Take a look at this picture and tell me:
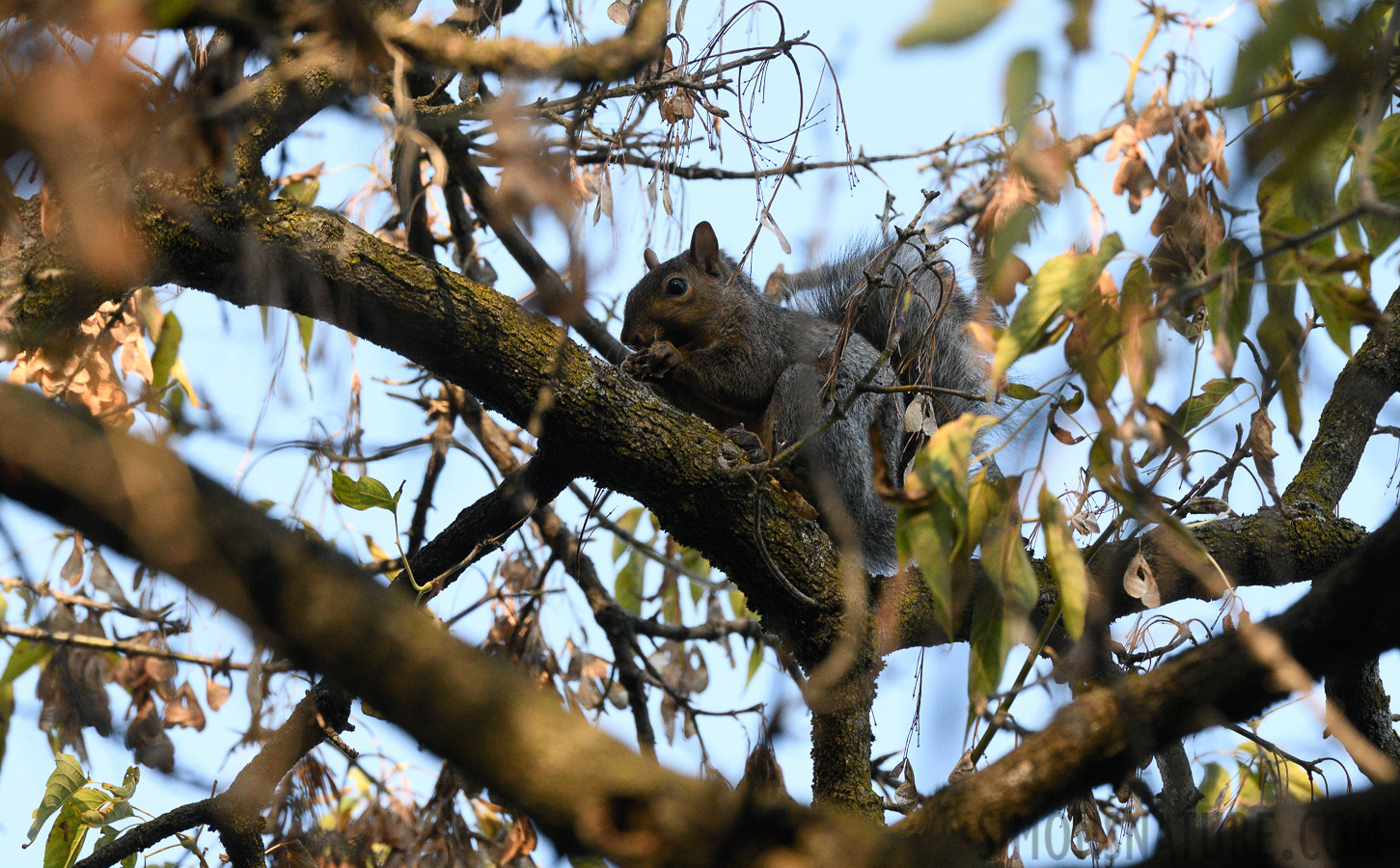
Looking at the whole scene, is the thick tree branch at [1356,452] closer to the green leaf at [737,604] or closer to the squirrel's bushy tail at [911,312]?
the squirrel's bushy tail at [911,312]

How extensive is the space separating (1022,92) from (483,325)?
40.8 inches

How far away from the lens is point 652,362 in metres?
2.55

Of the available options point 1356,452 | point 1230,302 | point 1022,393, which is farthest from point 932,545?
point 1356,452

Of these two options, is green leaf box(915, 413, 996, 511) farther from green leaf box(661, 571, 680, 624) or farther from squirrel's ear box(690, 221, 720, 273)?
squirrel's ear box(690, 221, 720, 273)

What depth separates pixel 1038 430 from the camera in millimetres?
1161

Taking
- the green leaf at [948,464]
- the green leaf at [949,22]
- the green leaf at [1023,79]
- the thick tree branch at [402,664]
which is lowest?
the thick tree branch at [402,664]

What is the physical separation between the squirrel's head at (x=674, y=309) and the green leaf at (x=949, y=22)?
2.40 metres

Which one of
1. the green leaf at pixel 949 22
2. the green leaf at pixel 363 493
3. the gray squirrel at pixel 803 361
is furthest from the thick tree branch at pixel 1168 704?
the gray squirrel at pixel 803 361

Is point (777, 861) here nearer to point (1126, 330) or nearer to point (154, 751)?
point (1126, 330)

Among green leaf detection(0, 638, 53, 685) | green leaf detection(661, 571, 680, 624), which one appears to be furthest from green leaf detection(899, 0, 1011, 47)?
green leaf detection(0, 638, 53, 685)

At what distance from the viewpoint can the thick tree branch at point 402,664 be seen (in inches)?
22.5

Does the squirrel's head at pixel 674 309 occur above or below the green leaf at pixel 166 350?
above

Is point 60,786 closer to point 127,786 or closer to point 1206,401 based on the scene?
point 127,786

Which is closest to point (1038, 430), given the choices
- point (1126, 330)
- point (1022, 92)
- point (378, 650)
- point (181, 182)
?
point (1126, 330)
